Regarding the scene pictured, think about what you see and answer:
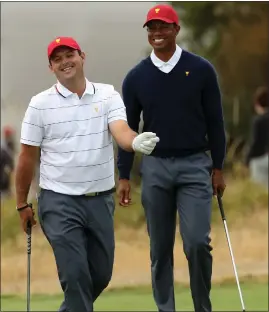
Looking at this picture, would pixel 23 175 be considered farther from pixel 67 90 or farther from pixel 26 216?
pixel 67 90

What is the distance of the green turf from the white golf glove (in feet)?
10.5

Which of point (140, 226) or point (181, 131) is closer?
point (181, 131)

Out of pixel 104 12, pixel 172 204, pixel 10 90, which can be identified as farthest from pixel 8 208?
pixel 172 204

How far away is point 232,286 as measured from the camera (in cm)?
946

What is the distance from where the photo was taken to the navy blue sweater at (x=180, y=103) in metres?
5.91

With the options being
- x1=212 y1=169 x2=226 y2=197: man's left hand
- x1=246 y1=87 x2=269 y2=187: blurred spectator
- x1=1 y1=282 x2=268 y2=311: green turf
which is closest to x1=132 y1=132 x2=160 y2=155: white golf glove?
x1=212 y1=169 x2=226 y2=197: man's left hand

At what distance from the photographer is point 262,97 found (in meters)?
11.5

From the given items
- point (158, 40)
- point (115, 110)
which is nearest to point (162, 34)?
point (158, 40)

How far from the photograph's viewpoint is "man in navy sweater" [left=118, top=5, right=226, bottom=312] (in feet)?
19.4

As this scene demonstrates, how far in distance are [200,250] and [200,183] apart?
0.37 m

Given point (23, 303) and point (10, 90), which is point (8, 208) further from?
point (23, 303)

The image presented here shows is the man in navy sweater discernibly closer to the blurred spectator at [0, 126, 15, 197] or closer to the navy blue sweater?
the navy blue sweater

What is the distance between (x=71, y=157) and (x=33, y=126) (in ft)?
0.80

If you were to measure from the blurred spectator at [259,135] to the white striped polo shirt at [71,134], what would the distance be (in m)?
6.13
